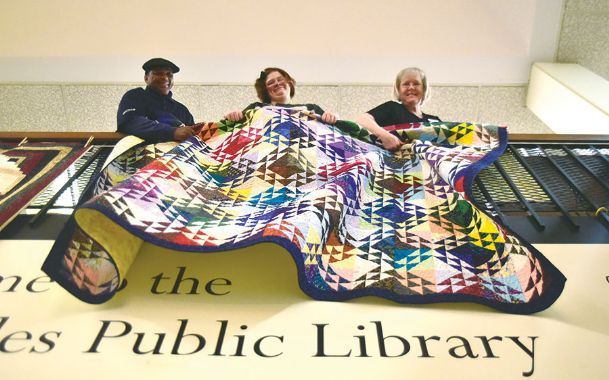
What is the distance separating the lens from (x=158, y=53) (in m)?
3.85

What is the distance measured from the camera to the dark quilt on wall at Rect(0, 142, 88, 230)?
5.41ft

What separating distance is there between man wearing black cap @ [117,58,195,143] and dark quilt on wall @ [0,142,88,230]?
8.1 inches

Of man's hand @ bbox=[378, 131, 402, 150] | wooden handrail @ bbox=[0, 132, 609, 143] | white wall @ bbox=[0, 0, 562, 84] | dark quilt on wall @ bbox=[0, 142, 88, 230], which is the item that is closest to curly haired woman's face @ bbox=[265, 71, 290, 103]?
man's hand @ bbox=[378, 131, 402, 150]

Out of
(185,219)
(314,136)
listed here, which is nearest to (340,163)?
(314,136)

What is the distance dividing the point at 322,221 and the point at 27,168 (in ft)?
3.51

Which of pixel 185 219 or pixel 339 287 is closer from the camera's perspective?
pixel 339 287

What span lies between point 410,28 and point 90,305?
3.06m

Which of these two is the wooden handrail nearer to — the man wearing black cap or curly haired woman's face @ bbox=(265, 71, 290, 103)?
the man wearing black cap

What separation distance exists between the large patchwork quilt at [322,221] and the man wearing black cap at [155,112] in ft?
0.43

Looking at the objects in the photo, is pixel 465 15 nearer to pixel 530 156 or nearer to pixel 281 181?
pixel 530 156

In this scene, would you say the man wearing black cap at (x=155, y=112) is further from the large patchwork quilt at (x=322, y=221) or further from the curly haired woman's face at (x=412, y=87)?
the curly haired woman's face at (x=412, y=87)

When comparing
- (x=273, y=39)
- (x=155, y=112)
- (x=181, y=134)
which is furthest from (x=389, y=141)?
(x=273, y=39)

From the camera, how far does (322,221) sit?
139cm

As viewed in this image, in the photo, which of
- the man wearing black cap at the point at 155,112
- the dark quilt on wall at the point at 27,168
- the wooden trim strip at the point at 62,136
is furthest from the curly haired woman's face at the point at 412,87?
the dark quilt on wall at the point at 27,168
